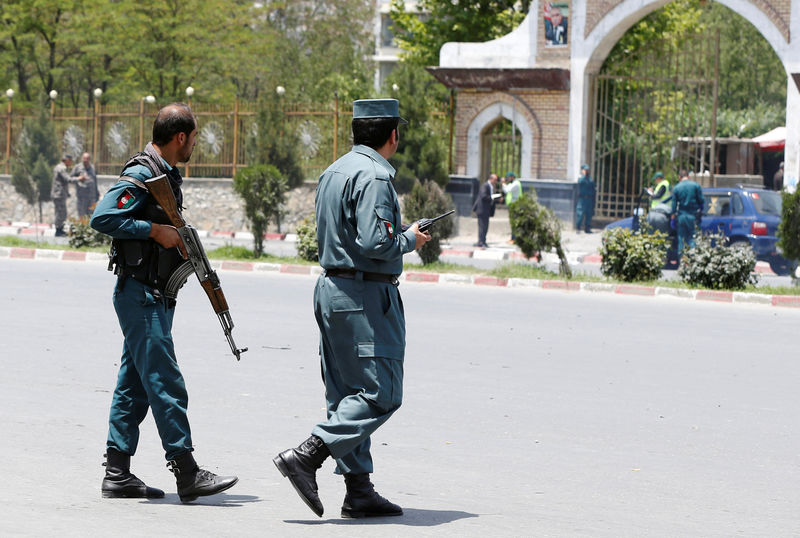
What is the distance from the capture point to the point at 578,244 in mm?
26922

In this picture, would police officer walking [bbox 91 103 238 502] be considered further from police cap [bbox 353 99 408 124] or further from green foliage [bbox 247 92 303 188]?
green foliage [bbox 247 92 303 188]

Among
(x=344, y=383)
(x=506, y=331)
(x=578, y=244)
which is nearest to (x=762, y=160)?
(x=578, y=244)

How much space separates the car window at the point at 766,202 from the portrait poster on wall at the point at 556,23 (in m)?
8.78

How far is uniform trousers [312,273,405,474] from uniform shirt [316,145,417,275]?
86 millimetres

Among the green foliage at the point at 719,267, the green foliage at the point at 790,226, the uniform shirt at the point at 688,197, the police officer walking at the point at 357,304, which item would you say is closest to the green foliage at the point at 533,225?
the green foliage at the point at 719,267

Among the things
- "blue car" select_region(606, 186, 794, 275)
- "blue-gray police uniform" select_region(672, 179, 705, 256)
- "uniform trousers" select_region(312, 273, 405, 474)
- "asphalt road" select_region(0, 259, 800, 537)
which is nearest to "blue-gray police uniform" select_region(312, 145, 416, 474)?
"uniform trousers" select_region(312, 273, 405, 474)

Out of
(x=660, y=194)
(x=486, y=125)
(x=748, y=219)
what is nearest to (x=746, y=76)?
(x=486, y=125)

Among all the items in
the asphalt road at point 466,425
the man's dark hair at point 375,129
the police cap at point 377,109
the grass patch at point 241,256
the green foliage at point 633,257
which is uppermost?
the police cap at point 377,109

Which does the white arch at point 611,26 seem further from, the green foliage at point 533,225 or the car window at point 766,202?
the green foliage at point 533,225

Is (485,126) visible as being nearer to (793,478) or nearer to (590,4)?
(590,4)

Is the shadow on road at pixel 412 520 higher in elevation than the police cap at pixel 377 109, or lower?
lower

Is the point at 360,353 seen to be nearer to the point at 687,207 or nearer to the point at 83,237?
the point at 687,207

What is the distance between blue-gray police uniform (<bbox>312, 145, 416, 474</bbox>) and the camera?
206 inches

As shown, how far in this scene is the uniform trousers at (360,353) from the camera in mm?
5250
